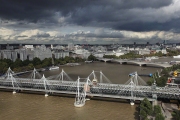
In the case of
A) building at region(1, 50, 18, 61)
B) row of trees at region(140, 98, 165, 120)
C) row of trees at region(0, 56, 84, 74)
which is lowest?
row of trees at region(140, 98, 165, 120)

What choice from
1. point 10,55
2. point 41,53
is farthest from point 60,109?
point 10,55

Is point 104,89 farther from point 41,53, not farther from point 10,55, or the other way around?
point 10,55

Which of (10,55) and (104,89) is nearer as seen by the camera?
(104,89)

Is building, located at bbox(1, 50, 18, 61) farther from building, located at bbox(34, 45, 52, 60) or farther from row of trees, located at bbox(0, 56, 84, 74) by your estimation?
row of trees, located at bbox(0, 56, 84, 74)

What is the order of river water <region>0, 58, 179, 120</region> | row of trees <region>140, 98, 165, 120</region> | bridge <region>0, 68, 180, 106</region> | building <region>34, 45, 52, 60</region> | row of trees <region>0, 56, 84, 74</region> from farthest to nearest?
building <region>34, 45, 52, 60</region> → row of trees <region>0, 56, 84, 74</region> → bridge <region>0, 68, 180, 106</region> → river water <region>0, 58, 179, 120</region> → row of trees <region>140, 98, 165, 120</region>

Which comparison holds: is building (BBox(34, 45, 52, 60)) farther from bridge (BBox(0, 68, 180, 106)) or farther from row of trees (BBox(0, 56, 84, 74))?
bridge (BBox(0, 68, 180, 106))

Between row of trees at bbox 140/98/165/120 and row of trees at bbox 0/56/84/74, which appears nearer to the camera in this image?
row of trees at bbox 140/98/165/120

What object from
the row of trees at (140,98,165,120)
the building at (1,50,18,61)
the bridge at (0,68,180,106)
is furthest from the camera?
the building at (1,50,18,61)

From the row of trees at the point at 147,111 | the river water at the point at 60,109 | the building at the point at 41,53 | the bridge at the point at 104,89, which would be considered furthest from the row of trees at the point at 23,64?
the row of trees at the point at 147,111

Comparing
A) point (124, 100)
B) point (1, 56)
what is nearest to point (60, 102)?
point (124, 100)

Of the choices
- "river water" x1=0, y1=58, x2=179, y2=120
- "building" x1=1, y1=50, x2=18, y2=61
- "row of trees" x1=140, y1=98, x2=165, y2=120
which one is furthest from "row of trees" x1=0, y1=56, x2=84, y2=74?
"row of trees" x1=140, y1=98, x2=165, y2=120

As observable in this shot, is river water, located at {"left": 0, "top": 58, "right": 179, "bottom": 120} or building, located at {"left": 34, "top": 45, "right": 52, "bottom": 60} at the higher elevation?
building, located at {"left": 34, "top": 45, "right": 52, "bottom": 60}

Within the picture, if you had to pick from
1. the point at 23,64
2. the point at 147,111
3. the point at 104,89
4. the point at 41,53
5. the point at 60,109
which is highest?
the point at 41,53
